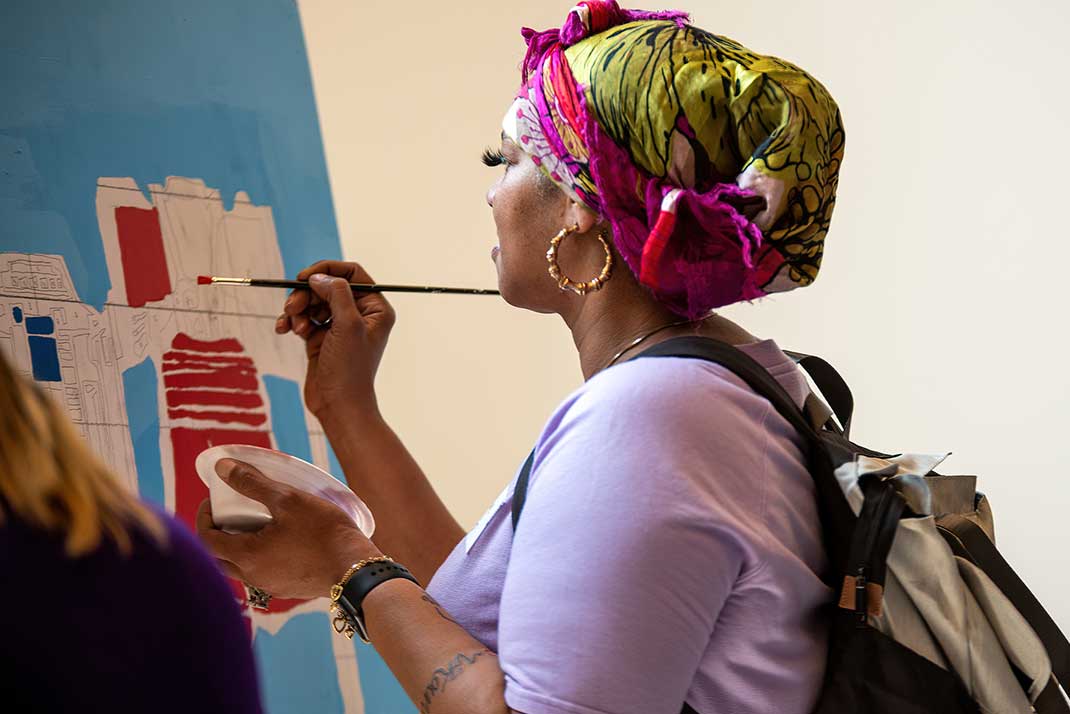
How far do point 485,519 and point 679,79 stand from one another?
1.46 feet

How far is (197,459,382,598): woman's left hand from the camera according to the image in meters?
1.09

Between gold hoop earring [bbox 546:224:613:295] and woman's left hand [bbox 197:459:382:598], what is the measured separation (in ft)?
1.03

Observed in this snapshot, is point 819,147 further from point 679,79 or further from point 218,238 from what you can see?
point 218,238

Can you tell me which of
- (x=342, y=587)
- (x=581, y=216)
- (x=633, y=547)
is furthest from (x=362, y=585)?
(x=581, y=216)

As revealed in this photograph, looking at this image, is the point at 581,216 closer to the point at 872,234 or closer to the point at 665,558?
the point at 665,558

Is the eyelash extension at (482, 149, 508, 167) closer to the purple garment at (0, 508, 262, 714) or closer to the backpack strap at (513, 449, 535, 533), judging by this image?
the backpack strap at (513, 449, 535, 533)

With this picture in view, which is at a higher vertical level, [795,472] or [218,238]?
[218,238]

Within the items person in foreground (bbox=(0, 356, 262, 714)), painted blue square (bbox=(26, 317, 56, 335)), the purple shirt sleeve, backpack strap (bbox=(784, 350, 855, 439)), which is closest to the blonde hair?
person in foreground (bbox=(0, 356, 262, 714))

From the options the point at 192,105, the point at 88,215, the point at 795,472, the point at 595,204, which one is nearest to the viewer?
the point at 795,472

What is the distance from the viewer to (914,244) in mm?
2072

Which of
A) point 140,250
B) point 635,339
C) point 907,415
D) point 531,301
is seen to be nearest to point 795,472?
point 635,339

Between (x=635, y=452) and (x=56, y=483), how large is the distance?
51 cm

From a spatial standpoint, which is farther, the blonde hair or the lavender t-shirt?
the lavender t-shirt

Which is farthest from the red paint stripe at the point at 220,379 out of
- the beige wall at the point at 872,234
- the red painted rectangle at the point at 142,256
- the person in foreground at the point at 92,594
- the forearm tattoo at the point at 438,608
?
the person in foreground at the point at 92,594
